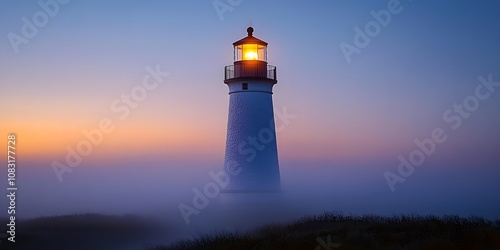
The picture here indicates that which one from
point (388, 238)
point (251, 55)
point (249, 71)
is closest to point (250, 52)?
point (251, 55)

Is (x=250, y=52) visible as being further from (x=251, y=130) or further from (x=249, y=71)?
(x=251, y=130)

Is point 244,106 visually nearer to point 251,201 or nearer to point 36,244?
point 251,201

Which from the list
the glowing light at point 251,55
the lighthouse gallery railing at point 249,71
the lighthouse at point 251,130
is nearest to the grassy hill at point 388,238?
the lighthouse at point 251,130

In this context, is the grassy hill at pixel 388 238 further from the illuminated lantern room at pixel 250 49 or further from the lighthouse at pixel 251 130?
the illuminated lantern room at pixel 250 49

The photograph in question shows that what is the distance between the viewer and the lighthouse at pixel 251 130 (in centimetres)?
2362

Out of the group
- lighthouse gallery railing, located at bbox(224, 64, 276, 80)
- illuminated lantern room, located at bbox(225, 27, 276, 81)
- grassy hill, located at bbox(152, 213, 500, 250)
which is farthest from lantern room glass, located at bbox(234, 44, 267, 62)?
grassy hill, located at bbox(152, 213, 500, 250)

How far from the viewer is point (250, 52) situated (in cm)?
Answer: 2470

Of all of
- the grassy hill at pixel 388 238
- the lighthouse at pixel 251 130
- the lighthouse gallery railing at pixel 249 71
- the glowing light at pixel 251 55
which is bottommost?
the grassy hill at pixel 388 238

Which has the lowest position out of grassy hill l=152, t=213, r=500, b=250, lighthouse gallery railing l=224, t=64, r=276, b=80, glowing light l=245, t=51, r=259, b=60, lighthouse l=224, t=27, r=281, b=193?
grassy hill l=152, t=213, r=500, b=250

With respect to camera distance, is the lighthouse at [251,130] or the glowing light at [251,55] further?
the glowing light at [251,55]

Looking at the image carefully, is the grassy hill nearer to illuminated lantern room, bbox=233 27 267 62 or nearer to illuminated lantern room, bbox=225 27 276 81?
illuminated lantern room, bbox=225 27 276 81

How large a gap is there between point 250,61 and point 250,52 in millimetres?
587

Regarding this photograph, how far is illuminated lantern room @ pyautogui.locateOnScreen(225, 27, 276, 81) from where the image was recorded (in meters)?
24.1

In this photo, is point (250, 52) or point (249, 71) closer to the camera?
point (249, 71)
